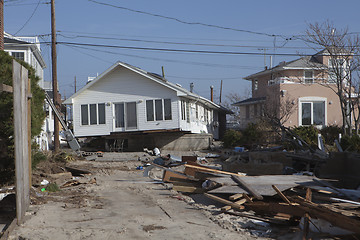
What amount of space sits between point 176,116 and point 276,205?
2162 centimetres

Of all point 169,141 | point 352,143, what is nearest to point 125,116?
point 169,141

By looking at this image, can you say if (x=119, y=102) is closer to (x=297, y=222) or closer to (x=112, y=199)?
(x=112, y=199)

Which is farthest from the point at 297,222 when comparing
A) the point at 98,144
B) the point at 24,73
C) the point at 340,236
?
the point at 98,144

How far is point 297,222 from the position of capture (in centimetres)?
789

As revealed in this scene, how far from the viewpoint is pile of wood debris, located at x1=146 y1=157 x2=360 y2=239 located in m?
6.98

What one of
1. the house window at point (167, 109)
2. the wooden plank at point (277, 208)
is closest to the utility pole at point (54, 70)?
the house window at point (167, 109)

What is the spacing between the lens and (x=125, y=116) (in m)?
30.8

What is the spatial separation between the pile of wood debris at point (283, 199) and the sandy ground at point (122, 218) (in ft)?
2.01

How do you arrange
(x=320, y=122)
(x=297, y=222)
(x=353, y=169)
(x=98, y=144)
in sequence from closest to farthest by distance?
1. (x=297, y=222)
2. (x=353, y=169)
3. (x=98, y=144)
4. (x=320, y=122)

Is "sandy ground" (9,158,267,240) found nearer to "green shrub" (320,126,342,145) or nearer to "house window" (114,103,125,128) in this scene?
"house window" (114,103,125,128)

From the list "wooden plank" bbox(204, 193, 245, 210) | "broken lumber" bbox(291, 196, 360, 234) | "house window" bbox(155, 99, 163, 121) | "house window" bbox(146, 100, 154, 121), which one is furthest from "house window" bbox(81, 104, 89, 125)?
"broken lumber" bbox(291, 196, 360, 234)

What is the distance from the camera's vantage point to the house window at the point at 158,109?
30.3 m

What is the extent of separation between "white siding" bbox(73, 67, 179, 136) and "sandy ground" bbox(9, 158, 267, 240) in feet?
58.1

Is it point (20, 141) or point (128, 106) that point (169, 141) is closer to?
point (128, 106)
